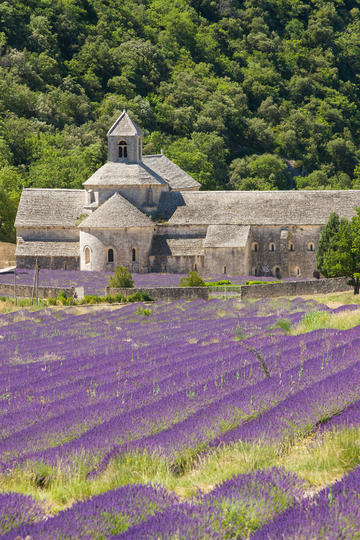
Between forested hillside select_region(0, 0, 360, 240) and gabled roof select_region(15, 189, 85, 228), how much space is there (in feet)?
44.5

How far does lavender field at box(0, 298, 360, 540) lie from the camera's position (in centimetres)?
680

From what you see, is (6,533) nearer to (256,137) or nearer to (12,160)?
(12,160)

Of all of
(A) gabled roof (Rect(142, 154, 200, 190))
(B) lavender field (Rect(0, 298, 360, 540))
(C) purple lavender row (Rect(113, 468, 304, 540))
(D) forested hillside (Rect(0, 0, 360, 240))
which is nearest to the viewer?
(C) purple lavender row (Rect(113, 468, 304, 540))

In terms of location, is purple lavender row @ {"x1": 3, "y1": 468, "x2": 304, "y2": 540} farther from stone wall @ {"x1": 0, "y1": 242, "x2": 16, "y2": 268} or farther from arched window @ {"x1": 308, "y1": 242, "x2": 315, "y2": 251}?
stone wall @ {"x1": 0, "y1": 242, "x2": 16, "y2": 268}

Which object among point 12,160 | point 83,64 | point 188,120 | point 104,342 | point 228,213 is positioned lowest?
point 104,342

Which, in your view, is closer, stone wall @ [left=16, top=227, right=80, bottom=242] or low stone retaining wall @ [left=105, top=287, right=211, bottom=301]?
low stone retaining wall @ [left=105, top=287, right=211, bottom=301]

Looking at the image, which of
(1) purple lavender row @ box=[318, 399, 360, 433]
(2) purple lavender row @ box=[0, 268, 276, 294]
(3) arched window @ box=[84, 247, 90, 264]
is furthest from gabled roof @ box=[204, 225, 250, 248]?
(1) purple lavender row @ box=[318, 399, 360, 433]

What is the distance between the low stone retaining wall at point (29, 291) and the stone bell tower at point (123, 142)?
22578mm

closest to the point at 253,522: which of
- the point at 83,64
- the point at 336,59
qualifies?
the point at 83,64

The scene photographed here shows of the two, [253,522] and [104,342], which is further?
[104,342]

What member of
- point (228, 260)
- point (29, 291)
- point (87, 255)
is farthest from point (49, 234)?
point (29, 291)

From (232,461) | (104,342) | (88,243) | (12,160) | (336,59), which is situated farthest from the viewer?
(336,59)

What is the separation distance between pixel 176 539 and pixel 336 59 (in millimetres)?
171780

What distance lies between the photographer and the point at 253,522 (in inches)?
267
